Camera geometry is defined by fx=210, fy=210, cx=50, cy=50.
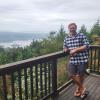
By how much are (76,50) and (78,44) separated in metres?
0.15

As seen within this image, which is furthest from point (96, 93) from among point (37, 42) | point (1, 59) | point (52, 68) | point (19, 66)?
point (37, 42)

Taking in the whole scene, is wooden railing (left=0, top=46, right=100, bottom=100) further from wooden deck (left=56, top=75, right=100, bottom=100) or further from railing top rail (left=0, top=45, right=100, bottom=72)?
wooden deck (left=56, top=75, right=100, bottom=100)

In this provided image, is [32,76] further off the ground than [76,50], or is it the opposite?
[76,50]

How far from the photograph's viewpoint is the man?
3.68 m

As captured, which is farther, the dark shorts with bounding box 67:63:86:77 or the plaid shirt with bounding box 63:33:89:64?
the dark shorts with bounding box 67:63:86:77

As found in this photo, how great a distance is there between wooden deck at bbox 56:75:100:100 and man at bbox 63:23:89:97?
0.77 ft

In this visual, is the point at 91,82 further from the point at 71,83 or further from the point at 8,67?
the point at 8,67

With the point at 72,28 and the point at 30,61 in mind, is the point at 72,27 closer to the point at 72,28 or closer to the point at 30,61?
the point at 72,28

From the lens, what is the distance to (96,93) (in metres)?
4.21

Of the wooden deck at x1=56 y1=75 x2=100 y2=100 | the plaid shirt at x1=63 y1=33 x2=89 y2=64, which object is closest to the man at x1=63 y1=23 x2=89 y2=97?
the plaid shirt at x1=63 y1=33 x2=89 y2=64

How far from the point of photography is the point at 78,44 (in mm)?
3748

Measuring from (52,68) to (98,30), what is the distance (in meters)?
16.3

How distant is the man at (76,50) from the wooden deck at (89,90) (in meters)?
0.23

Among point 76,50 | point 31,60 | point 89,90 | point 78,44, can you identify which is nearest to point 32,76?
point 31,60
